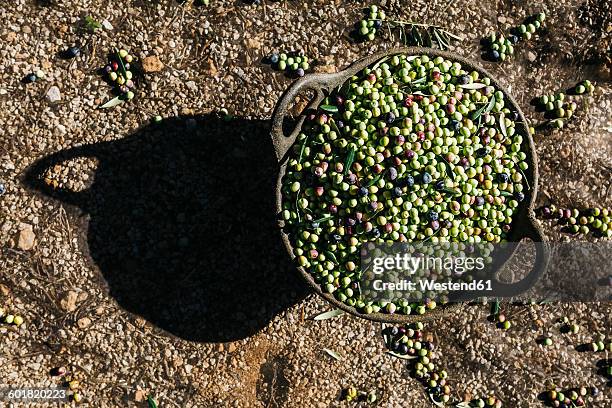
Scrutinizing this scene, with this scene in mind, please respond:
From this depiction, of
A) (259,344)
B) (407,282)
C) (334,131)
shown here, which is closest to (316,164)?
(334,131)

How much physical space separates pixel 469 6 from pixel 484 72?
Result: 1.27m

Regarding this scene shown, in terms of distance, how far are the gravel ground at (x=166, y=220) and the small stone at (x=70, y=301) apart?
0.02 metres

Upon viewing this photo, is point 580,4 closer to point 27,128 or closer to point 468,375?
point 468,375

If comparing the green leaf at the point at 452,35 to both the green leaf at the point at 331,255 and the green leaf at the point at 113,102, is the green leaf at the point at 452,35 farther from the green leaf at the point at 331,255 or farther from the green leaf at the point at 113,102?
the green leaf at the point at 113,102

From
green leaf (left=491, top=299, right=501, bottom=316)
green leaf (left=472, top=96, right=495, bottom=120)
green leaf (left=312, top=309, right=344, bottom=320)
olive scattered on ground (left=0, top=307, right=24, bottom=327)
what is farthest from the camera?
green leaf (left=491, top=299, right=501, bottom=316)

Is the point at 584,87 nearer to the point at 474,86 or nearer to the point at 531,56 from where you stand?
the point at 531,56

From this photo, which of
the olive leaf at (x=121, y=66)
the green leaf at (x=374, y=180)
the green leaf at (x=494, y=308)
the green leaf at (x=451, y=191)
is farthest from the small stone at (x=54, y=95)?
the green leaf at (x=494, y=308)

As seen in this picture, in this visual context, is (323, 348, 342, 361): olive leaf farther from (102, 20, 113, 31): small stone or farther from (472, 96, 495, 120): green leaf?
(102, 20, 113, 31): small stone

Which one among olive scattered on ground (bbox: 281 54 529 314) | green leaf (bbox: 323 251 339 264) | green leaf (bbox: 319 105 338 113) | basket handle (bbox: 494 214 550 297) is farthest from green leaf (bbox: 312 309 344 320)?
green leaf (bbox: 319 105 338 113)

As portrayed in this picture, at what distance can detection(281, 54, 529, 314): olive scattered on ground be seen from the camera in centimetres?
371

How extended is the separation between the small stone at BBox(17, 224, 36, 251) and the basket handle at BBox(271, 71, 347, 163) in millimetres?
2226

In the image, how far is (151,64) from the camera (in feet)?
15.4

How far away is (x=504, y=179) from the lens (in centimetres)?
389

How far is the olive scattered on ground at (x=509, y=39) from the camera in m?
4.96
